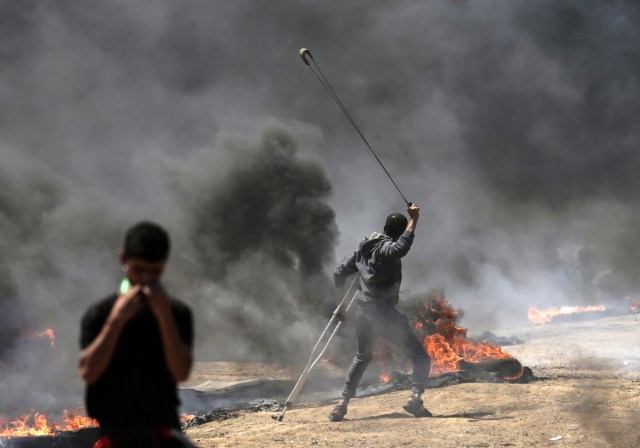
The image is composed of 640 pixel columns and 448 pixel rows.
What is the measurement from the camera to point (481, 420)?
6520mm

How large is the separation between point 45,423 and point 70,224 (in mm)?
15864

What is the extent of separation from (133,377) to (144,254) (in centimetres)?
51

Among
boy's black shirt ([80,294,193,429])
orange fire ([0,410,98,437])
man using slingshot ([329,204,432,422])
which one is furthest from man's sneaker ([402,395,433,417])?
boy's black shirt ([80,294,193,429])

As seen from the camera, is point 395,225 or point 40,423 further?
point 40,423

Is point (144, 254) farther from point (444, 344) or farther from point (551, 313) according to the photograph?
point (551, 313)

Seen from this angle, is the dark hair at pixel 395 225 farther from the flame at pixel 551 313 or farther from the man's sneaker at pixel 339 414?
the flame at pixel 551 313

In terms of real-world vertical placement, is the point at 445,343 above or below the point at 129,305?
above

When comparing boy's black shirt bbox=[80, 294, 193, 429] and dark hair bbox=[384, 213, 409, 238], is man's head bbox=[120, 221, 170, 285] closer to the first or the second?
boy's black shirt bbox=[80, 294, 193, 429]

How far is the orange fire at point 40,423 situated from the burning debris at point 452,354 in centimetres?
469

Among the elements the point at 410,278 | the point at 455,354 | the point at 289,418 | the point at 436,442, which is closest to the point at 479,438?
the point at 436,442

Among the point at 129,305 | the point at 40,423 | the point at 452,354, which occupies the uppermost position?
the point at 452,354

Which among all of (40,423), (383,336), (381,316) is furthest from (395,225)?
(40,423)

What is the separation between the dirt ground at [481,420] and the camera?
571 centimetres

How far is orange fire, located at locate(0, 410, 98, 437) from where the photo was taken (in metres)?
8.04
